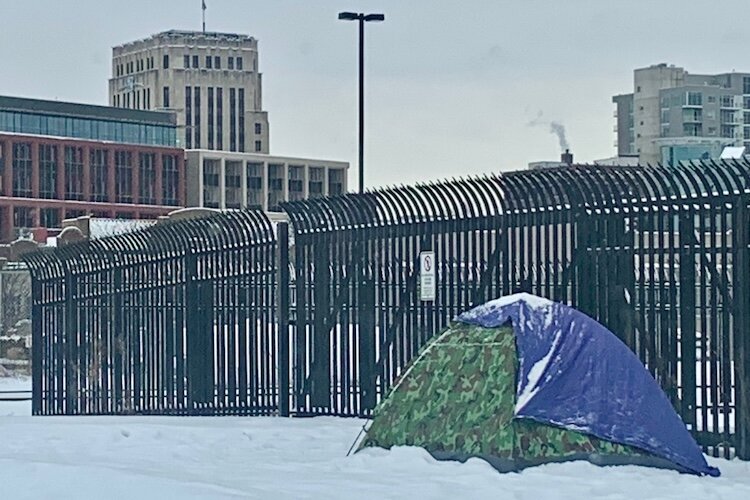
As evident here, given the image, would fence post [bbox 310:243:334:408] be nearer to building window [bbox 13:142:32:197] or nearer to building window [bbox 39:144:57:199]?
building window [bbox 13:142:32:197]

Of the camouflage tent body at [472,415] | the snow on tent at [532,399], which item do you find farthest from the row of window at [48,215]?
the snow on tent at [532,399]

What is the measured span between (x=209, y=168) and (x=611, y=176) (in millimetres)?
140432

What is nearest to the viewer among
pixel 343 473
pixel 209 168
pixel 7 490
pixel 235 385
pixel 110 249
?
pixel 7 490

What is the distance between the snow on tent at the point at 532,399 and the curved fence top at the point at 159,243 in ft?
16.5

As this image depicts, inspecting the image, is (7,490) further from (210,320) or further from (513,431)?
(210,320)

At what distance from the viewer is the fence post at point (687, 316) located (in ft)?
45.9

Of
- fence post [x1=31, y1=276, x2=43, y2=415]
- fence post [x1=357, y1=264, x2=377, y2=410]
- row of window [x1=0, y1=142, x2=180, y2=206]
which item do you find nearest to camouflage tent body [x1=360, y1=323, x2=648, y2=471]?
fence post [x1=357, y1=264, x2=377, y2=410]

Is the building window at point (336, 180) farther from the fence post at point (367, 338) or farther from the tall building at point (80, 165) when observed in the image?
the fence post at point (367, 338)

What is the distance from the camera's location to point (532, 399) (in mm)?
13367

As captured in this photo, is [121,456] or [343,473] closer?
[343,473]

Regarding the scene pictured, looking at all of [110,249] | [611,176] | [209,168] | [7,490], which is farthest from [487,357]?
[209,168]

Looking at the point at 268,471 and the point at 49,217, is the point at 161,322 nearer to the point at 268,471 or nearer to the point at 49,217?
the point at 268,471

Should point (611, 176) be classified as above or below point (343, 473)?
above

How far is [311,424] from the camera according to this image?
17.2m
